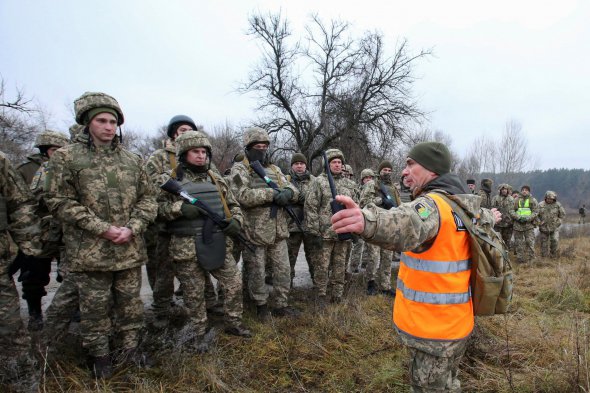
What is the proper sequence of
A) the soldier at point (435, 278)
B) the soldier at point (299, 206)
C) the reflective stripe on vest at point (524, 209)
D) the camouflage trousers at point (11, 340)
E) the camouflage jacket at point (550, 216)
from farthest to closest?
the camouflage jacket at point (550, 216) → the reflective stripe on vest at point (524, 209) → the soldier at point (299, 206) → the camouflage trousers at point (11, 340) → the soldier at point (435, 278)

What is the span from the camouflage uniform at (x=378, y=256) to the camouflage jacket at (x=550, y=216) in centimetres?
691

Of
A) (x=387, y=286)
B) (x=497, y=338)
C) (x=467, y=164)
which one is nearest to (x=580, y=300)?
(x=497, y=338)

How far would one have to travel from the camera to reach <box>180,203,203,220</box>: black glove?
3.38 metres

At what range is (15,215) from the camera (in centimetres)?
271

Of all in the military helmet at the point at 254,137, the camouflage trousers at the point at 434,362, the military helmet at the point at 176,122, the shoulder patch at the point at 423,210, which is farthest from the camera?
the military helmet at the point at 254,137

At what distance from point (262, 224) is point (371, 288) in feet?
8.27

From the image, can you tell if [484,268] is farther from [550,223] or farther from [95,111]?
[550,223]

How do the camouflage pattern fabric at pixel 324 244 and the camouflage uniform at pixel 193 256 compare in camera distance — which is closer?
the camouflage uniform at pixel 193 256

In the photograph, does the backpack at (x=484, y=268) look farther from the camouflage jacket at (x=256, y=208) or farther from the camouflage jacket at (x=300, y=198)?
the camouflage jacket at (x=300, y=198)

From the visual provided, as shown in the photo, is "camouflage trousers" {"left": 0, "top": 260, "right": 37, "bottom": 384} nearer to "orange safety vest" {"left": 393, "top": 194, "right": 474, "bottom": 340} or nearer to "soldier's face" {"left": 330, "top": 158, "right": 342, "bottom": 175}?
"orange safety vest" {"left": 393, "top": 194, "right": 474, "bottom": 340}

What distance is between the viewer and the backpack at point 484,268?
1.88 m

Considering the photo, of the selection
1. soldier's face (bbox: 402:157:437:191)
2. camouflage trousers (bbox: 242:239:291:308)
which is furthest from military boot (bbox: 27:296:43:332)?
soldier's face (bbox: 402:157:437:191)

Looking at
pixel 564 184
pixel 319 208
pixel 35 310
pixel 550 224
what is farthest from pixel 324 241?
pixel 564 184

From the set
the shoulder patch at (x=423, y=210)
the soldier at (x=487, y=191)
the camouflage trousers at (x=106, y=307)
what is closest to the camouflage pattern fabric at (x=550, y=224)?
the soldier at (x=487, y=191)
